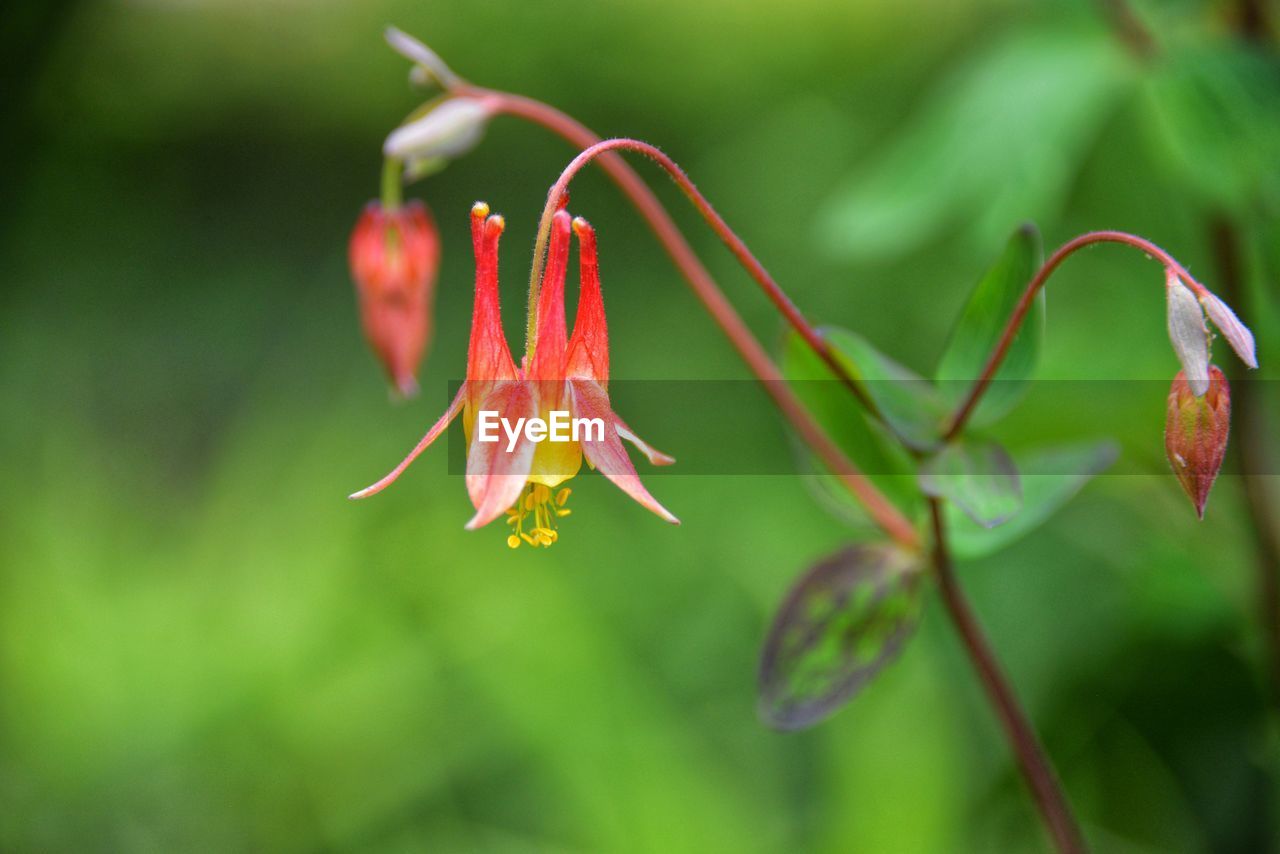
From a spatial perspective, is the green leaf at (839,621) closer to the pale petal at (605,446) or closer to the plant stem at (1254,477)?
the pale petal at (605,446)

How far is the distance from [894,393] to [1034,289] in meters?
0.16

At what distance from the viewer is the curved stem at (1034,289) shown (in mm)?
592

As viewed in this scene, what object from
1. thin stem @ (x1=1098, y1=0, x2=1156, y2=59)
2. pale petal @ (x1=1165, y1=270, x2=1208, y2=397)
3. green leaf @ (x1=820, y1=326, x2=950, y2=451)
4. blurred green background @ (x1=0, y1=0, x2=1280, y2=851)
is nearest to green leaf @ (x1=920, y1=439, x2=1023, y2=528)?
green leaf @ (x1=820, y1=326, x2=950, y2=451)

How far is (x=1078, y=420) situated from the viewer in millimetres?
1150

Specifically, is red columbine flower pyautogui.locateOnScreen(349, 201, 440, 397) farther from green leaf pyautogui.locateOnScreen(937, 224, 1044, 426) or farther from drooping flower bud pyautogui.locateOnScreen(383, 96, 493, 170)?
green leaf pyautogui.locateOnScreen(937, 224, 1044, 426)

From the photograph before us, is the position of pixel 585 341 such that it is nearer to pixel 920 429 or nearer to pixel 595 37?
pixel 920 429

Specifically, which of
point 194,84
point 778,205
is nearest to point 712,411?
point 778,205

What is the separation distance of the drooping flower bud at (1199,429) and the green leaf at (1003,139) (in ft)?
1.54

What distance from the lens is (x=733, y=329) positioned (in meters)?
0.80

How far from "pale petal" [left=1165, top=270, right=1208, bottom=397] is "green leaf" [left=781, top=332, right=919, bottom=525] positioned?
10.4 inches

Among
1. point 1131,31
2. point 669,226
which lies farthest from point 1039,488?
point 1131,31

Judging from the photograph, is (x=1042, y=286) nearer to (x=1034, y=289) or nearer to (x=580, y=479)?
(x=1034, y=289)

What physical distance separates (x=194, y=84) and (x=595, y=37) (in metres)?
0.99

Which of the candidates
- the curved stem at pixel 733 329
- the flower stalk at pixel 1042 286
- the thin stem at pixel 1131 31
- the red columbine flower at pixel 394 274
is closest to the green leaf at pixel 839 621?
the curved stem at pixel 733 329
